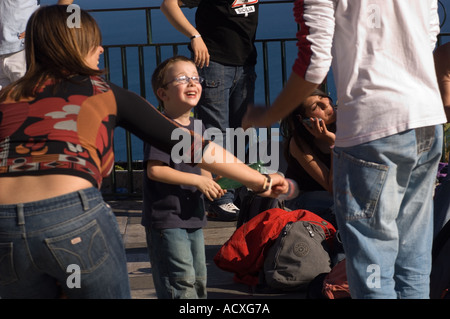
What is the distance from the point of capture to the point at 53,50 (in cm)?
251

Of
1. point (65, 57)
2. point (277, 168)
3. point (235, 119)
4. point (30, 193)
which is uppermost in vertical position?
point (65, 57)

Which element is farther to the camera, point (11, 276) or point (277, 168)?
point (277, 168)

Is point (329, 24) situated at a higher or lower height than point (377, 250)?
higher

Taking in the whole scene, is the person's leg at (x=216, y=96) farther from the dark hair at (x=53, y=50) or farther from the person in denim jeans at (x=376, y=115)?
the dark hair at (x=53, y=50)

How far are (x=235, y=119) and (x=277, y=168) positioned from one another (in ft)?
1.84

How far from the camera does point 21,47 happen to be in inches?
241

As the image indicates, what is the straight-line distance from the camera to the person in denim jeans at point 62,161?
2275 mm

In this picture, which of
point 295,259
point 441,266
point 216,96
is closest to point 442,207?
point 441,266

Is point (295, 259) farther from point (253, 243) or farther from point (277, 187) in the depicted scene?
point (277, 187)

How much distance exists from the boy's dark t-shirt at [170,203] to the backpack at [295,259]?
0.91m

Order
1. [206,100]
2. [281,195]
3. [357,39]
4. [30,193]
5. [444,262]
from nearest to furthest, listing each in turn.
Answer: [30,193] < [357,39] < [281,195] < [444,262] < [206,100]

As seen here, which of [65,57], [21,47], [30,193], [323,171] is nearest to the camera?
[30,193]

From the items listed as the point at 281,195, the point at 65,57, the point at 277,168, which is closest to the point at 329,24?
the point at 281,195
